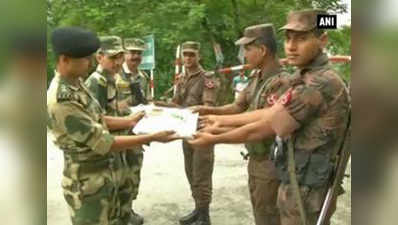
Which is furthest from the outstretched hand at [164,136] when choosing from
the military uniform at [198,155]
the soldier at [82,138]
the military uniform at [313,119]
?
the military uniform at [198,155]

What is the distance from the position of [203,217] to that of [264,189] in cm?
95

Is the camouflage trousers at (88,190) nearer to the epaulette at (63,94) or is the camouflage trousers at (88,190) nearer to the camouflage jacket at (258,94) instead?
the epaulette at (63,94)

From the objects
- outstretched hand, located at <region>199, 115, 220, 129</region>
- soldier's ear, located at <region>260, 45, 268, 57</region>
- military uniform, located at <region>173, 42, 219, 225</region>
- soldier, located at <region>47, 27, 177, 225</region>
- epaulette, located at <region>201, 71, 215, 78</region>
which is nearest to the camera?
soldier, located at <region>47, 27, 177, 225</region>

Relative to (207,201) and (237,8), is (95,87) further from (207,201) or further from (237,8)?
(207,201)

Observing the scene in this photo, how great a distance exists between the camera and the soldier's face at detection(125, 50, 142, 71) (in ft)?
7.65

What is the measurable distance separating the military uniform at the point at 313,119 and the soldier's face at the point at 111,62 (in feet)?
3.24

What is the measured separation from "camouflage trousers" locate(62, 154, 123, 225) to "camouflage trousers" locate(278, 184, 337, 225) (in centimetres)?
60

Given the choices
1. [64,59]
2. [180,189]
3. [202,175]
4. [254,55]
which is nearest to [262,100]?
[254,55]

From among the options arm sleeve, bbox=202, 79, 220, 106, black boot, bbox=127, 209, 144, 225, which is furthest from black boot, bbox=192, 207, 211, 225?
arm sleeve, bbox=202, 79, 220, 106

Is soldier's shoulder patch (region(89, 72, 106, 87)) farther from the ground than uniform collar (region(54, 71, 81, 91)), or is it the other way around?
uniform collar (region(54, 71, 81, 91))

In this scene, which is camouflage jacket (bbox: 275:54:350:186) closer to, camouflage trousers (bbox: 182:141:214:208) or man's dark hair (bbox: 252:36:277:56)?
man's dark hair (bbox: 252:36:277:56)

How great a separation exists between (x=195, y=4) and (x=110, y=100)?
0.64m

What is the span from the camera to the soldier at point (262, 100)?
187 centimetres

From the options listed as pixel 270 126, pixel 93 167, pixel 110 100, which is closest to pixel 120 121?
pixel 110 100
